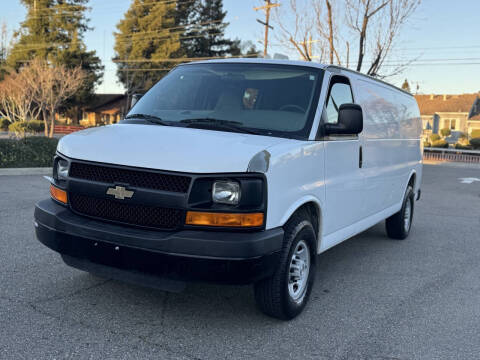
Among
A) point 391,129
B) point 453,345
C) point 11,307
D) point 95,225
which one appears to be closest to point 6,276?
point 11,307

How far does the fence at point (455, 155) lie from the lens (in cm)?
2881

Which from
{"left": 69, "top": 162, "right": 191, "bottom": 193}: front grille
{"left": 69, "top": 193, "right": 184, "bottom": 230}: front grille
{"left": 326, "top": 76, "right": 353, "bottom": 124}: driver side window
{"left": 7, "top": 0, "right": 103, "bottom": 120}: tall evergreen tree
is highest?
{"left": 7, "top": 0, "right": 103, "bottom": 120}: tall evergreen tree

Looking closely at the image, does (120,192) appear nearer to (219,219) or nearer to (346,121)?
(219,219)

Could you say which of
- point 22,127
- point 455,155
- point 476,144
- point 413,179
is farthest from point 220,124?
point 476,144

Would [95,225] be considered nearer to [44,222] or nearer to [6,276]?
[44,222]

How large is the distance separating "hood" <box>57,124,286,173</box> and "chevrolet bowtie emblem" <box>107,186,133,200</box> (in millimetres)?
182

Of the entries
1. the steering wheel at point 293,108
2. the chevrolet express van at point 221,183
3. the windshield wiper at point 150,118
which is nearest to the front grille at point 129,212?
the chevrolet express van at point 221,183

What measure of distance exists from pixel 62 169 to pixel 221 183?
142 cm

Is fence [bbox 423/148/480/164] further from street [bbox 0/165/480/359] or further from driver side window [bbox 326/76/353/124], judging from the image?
driver side window [bbox 326/76/353/124]

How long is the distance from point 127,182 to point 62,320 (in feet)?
3.98

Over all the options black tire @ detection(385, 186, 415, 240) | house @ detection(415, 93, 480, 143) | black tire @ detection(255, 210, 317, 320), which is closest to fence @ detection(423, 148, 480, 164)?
house @ detection(415, 93, 480, 143)

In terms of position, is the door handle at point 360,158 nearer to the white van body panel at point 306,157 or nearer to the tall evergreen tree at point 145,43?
the white van body panel at point 306,157

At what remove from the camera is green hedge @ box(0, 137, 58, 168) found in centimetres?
1285

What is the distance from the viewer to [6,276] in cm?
469
